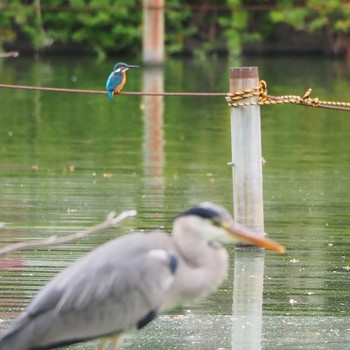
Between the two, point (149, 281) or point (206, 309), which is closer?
point (149, 281)

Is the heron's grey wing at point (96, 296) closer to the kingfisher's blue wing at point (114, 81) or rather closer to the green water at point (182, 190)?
the green water at point (182, 190)

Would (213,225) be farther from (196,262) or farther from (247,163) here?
(247,163)

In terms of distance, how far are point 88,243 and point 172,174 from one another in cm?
391

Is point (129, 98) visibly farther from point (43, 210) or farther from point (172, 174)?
point (43, 210)

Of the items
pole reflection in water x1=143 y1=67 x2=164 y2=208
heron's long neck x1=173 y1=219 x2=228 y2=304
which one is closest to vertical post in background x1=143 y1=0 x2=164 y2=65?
pole reflection in water x1=143 y1=67 x2=164 y2=208

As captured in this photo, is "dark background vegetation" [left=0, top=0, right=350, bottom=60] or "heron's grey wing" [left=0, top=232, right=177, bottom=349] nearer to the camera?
"heron's grey wing" [left=0, top=232, right=177, bottom=349]

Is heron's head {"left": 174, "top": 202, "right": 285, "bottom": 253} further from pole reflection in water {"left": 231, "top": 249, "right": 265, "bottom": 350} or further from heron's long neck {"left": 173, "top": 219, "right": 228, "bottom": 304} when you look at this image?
pole reflection in water {"left": 231, "top": 249, "right": 265, "bottom": 350}

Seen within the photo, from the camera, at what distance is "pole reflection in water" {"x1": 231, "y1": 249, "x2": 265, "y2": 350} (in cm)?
687

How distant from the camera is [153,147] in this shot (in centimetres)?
1598

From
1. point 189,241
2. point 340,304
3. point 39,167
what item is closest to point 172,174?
point 39,167

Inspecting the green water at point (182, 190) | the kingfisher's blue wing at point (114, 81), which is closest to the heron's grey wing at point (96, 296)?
the green water at point (182, 190)

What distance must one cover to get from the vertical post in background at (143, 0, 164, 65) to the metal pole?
2716cm

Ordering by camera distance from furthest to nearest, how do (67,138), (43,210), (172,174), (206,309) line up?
(67,138) → (172,174) → (43,210) → (206,309)

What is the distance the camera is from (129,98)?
25.2 m
